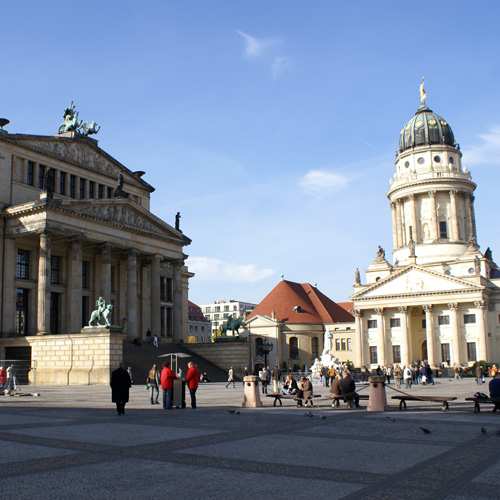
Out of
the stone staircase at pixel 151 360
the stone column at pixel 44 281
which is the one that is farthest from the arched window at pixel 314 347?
the stone column at pixel 44 281

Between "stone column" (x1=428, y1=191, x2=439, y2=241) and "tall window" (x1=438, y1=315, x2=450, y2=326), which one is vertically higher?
"stone column" (x1=428, y1=191, x2=439, y2=241)

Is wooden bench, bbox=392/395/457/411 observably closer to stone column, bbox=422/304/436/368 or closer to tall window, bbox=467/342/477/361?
tall window, bbox=467/342/477/361

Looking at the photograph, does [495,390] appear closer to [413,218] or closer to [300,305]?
[413,218]

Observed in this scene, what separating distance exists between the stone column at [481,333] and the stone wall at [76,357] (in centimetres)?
5893

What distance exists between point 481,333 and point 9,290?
63277mm

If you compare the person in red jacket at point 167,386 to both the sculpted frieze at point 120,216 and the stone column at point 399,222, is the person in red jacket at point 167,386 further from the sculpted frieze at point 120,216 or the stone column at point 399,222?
the stone column at point 399,222

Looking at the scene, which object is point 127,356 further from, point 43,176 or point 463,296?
point 463,296

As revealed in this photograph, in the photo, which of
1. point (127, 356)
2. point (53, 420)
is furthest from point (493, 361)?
point (53, 420)

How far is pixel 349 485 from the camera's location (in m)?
8.38

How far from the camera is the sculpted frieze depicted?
165 feet

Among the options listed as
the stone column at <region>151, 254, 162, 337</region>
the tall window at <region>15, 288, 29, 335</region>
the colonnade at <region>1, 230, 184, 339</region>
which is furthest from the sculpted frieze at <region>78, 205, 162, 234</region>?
the tall window at <region>15, 288, 29, 335</region>

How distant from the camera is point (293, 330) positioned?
10000cm

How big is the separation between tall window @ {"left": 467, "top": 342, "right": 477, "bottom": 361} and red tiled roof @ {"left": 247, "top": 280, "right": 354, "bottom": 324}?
80.9 feet

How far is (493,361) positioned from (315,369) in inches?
1701
